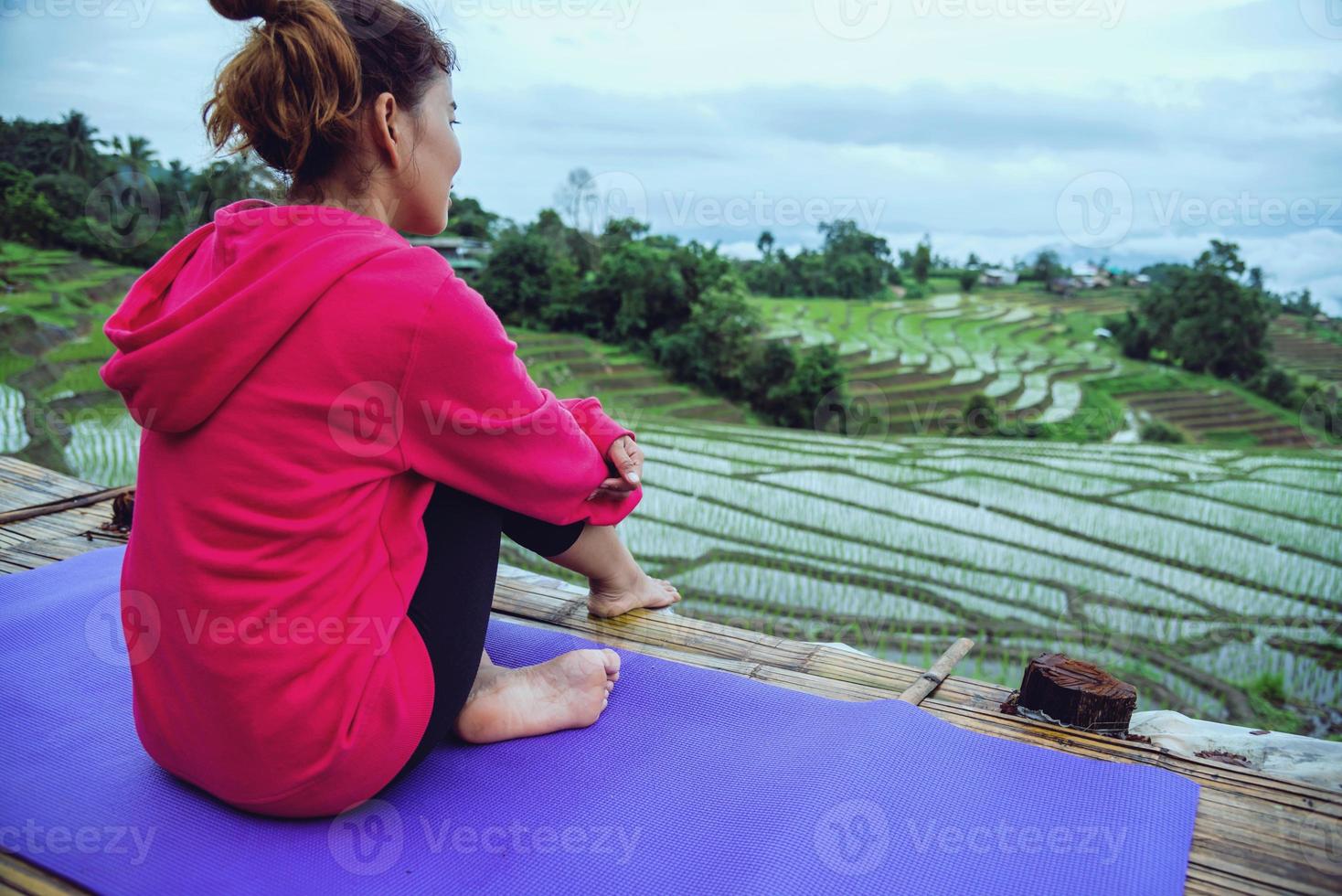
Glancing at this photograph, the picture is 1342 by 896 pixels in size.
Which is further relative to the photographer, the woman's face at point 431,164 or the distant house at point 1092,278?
the distant house at point 1092,278

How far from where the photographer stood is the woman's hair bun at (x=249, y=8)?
1053 millimetres

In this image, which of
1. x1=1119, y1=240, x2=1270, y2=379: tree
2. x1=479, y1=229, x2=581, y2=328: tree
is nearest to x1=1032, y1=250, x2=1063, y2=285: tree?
x1=1119, y1=240, x2=1270, y2=379: tree

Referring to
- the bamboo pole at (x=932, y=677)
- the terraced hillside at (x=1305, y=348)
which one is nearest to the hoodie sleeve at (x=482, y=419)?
the bamboo pole at (x=932, y=677)

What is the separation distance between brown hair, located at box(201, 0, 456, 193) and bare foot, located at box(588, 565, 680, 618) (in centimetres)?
106

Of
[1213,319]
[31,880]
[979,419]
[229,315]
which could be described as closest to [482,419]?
[229,315]

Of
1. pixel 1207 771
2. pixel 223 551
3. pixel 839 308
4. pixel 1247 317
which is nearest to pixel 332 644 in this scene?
pixel 223 551

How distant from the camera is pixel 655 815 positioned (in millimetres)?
Result: 1313

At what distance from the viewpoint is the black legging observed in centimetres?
125

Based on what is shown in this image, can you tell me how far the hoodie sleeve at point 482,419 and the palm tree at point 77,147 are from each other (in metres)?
8.31

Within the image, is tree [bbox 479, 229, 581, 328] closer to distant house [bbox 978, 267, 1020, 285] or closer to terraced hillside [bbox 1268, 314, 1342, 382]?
terraced hillside [bbox 1268, 314, 1342, 382]

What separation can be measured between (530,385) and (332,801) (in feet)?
2.00

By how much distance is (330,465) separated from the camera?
109 centimetres

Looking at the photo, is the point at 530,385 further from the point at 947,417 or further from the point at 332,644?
the point at 947,417

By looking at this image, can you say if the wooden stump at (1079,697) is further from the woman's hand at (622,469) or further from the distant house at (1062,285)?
the distant house at (1062,285)
